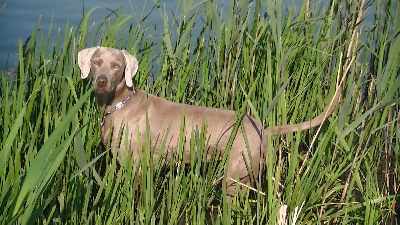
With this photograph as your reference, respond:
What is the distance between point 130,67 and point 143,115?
0.22 metres

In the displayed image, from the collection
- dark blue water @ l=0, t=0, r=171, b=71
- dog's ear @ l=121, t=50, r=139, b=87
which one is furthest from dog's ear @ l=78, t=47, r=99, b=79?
dark blue water @ l=0, t=0, r=171, b=71

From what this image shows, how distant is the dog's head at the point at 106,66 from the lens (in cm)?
286

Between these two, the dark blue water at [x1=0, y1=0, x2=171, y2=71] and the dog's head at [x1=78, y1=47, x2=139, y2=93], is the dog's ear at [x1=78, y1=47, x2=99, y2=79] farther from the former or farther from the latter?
the dark blue water at [x1=0, y1=0, x2=171, y2=71]

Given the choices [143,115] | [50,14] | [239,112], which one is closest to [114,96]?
[143,115]

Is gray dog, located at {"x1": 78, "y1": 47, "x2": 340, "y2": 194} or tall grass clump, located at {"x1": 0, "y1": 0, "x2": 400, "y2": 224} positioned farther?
gray dog, located at {"x1": 78, "y1": 47, "x2": 340, "y2": 194}

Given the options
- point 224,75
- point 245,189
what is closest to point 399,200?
point 245,189

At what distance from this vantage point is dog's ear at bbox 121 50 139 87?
2.93 metres

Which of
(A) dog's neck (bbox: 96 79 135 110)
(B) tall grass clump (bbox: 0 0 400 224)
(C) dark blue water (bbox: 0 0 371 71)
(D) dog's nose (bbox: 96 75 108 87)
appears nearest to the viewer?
(B) tall grass clump (bbox: 0 0 400 224)

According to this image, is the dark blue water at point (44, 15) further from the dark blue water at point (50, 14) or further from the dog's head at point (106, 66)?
the dog's head at point (106, 66)

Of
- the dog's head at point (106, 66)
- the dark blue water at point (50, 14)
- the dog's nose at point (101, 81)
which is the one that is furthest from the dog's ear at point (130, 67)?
the dark blue water at point (50, 14)

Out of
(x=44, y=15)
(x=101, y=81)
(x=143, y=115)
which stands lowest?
(x=143, y=115)

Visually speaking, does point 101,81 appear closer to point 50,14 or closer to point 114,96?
point 114,96

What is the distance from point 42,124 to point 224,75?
0.80 meters

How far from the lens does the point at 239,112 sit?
103 inches
